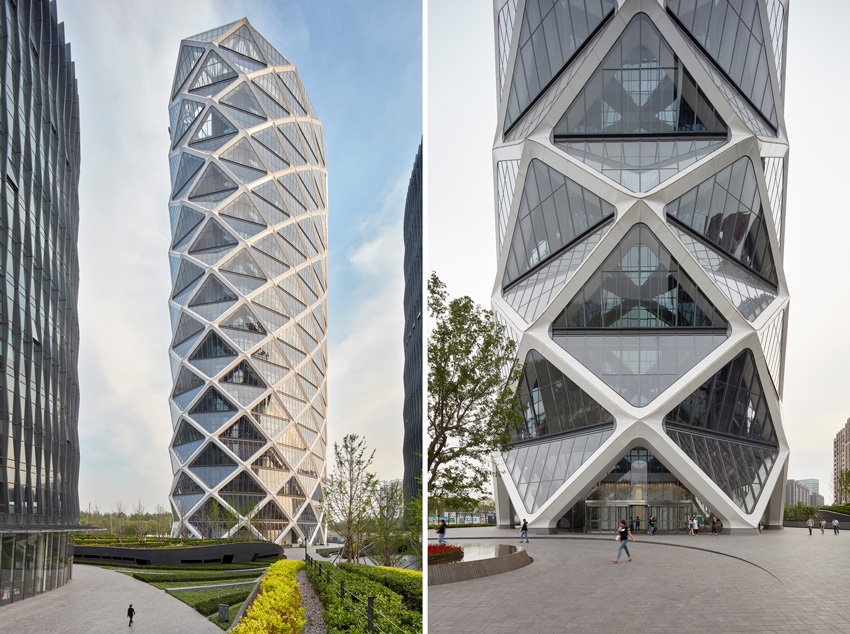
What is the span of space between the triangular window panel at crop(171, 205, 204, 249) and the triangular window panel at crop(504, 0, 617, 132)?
21884mm

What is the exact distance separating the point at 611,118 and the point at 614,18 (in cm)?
507

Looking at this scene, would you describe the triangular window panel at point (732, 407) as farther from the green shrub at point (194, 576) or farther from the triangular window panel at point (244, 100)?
the triangular window panel at point (244, 100)

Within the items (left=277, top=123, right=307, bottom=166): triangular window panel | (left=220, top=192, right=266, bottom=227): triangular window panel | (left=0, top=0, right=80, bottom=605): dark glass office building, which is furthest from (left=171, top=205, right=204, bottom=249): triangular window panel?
(left=277, top=123, right=307, bottom=166): triangular window panel

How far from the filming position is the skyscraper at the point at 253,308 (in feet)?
81.8

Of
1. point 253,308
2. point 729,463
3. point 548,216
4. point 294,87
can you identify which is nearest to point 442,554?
point 294,87

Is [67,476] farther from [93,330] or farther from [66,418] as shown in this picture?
[93,330]

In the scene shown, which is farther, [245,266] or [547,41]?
[547,41]

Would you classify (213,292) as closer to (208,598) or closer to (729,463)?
(208,598)

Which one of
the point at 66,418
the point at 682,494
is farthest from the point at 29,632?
the point at 682,494

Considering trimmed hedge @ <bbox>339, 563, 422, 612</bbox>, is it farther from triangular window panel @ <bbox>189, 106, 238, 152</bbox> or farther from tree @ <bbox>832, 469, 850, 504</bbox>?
tree @ <bbox>832, 469, 850, 504</bbox>

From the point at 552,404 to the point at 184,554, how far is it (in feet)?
77.5

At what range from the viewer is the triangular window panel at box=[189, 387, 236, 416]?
33.1 meters

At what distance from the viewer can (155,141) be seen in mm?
8789

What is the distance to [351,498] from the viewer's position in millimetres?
20469
